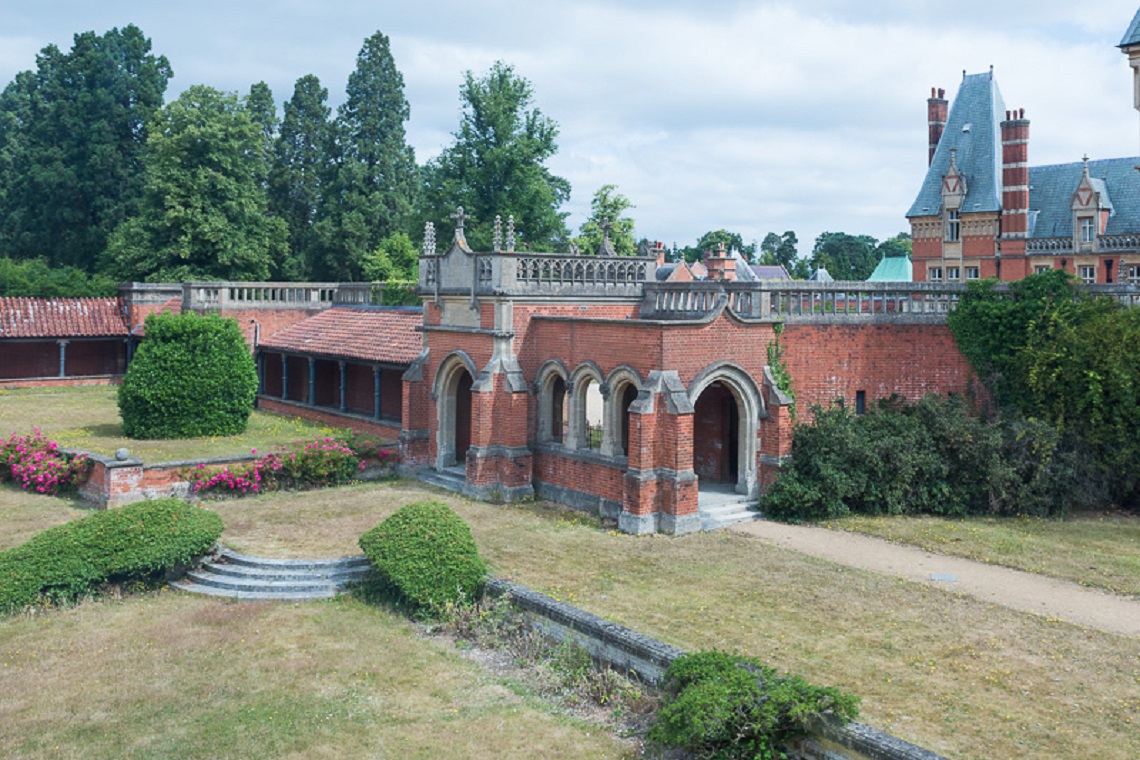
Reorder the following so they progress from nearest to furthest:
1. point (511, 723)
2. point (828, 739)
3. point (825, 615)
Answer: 1. point (828, 739)
2. point (511, 723)
3. point (825, 615)

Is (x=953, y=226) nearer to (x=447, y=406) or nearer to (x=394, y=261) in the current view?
(x=394, y=261)

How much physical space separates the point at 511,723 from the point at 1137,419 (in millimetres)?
15264

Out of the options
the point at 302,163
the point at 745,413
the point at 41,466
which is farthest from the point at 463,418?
the point at 302,163

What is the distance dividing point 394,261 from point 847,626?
39.5 metres

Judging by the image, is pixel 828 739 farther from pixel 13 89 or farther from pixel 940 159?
pixel 13 89

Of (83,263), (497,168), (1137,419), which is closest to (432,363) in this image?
(1137,419)

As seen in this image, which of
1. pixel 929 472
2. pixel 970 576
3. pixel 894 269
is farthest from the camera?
pixel 894 269

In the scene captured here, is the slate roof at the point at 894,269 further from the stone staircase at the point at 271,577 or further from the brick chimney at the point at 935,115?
the stone staircase at the point at 271,577

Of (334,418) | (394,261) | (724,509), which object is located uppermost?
(394,261)

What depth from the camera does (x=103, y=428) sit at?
27734mm

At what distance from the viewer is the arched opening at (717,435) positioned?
21938mm

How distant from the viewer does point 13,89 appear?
71.1 meters

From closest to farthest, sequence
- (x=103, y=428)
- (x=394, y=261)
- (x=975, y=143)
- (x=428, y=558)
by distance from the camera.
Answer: (x=428, y=558) < (x=103, y=428) < (x=975, y=143) < (x=394, y=261)

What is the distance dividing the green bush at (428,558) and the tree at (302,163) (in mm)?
41966
